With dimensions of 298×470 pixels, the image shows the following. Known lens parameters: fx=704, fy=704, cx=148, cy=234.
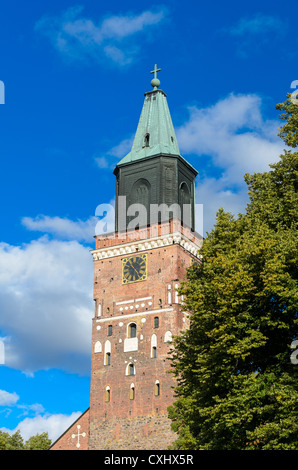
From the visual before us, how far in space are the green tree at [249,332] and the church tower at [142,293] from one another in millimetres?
14464

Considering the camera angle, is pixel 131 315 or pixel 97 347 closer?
pixel 131 315

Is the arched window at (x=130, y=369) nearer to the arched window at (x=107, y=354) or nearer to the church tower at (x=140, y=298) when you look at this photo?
the church tower at (x=140, y=298)

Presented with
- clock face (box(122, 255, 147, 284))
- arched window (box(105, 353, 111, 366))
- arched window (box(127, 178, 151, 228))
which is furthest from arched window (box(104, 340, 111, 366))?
arched window (box(127, 178, 151, 228))

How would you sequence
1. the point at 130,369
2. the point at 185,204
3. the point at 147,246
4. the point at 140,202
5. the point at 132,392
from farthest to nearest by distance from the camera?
the point at 185,204, the point at 140,202, the point at 147,246, the point at 130,369, the point at 132,392

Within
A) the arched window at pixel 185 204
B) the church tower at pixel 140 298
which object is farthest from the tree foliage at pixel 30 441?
the arched window at pixel 185 204

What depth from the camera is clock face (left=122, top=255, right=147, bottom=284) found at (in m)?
44.6

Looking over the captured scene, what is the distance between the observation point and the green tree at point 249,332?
21719 mm

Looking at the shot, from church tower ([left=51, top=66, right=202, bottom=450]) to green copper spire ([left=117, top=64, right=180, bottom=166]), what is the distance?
101 mm

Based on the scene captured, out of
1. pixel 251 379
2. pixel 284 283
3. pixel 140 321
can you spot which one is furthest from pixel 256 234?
pixel 140 321

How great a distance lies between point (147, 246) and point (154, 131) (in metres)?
9.12

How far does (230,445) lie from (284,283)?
547 centimetres

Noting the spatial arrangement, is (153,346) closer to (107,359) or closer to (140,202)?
(107,359)

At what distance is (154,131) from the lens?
49312 mm

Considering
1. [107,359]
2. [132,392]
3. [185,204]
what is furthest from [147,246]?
[132,392]
